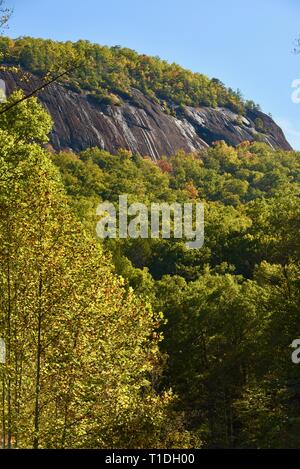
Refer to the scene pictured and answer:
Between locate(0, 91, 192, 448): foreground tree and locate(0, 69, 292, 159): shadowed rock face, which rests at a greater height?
locate(0, 69, 292, 159): shadowed rock face

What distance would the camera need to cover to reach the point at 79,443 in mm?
15180

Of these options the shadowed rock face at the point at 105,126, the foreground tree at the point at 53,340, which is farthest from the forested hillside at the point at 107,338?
the shadowed rock face at the point at 105,126

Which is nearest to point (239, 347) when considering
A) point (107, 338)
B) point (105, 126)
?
point (107, 338)

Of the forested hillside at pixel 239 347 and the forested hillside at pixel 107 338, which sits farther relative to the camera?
the forested hillside at pixel 239 347

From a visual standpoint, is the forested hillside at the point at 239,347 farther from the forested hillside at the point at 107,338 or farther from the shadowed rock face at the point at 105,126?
the shadowed rock face at the point at 105,126

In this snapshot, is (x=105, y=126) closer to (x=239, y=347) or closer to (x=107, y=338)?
(x=239, y=347)

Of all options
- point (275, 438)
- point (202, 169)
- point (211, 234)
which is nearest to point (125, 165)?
point (202, 169)

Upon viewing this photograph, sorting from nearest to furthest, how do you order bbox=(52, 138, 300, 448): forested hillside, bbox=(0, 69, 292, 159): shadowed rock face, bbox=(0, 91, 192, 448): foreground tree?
bbox=(0, 91, 192, 448): foreground tree
bbox=(52, 138, 300, 448): forested hillside
bbox=(0, 69, 292, 159): shadowed rock face

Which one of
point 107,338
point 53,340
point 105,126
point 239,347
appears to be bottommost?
point 53,340

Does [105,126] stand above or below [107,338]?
above

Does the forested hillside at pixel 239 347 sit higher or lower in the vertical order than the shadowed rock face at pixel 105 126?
lower

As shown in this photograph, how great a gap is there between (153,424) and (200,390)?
18.8 metres

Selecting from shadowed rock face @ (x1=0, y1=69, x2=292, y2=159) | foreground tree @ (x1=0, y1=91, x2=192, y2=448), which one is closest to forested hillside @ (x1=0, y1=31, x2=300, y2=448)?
foreground tree @ (x1=0, y1=91, x2=192, y2=448)

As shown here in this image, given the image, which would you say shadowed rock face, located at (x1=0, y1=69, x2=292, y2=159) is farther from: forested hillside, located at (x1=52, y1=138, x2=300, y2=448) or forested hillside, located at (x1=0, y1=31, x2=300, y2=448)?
forested hillside, located at (x1=0, y1=31, x2=300, y2=448)
